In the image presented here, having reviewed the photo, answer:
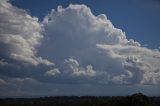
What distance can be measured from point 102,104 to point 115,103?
14.9 feet

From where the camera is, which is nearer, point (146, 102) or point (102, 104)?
point (146, 102)

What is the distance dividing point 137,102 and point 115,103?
5475 mm

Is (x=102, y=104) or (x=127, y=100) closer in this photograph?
(x=127, y=100)

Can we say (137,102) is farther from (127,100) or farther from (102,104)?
(102,104)

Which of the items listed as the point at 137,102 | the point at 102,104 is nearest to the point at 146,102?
the point at 137,102

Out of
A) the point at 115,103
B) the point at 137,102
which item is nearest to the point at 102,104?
the point at 115,103

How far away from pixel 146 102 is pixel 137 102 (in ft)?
7.79

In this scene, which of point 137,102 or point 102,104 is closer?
point 137,102

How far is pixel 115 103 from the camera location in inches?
3063

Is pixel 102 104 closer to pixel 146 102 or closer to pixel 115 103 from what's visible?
pixel 115 103

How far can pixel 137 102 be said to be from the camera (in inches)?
2936

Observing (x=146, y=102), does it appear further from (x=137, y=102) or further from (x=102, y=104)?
(x=102, y=104)

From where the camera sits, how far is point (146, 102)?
7562cm

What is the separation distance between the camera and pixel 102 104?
8144 centimetres
